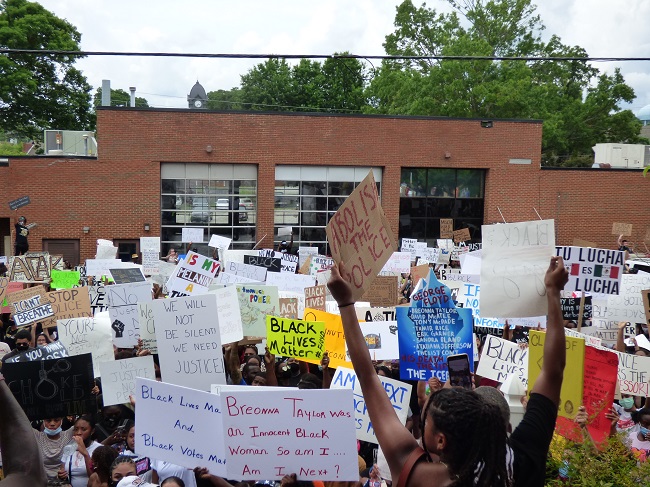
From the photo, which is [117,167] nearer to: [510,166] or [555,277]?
[510,166]

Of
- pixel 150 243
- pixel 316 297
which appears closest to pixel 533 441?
pixel 316 297

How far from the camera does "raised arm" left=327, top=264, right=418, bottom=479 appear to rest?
264cm

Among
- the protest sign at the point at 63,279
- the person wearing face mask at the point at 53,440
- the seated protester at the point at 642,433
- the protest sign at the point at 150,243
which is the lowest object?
the person wearing face mask at the point at 53,440

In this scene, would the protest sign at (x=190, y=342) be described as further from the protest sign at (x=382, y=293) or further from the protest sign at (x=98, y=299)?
the protest sign at (x=98, y=299)

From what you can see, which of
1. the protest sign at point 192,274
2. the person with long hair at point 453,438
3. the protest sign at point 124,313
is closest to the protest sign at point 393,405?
the person with long hair at point 453,438

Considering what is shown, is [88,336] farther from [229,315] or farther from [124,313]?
[229,315]

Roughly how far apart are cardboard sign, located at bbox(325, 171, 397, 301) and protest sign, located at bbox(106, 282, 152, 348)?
23.4ft

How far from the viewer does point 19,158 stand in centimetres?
2967

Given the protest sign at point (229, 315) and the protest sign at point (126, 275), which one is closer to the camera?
the protest sign at point (229, 315)

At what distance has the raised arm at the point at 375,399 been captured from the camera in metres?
2.64

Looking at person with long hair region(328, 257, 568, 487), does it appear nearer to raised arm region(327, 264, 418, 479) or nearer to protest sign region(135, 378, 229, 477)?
raised arm region(327, 264, 418, 479)

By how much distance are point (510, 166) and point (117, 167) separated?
1606 cm

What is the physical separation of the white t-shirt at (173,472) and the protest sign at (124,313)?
15.5 ft

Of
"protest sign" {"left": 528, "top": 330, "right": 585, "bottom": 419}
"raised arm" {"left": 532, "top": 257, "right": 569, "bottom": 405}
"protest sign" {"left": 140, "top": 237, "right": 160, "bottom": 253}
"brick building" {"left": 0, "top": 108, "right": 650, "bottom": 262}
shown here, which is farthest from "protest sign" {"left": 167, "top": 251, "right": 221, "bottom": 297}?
"brick building" {"left": 0, "top": 108, "right": 650, "bottom": 262}
